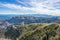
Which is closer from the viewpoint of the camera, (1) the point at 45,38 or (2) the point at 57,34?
(2) the point at 57,34

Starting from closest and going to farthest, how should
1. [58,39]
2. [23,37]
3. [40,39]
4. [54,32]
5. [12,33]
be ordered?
[58,39]
[54,32]
[40,39]
[23,37]
[12,33]

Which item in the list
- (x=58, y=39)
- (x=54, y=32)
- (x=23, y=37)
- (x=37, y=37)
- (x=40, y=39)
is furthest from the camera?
(x=23, y=37)

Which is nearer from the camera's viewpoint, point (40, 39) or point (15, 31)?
point (40, 39)

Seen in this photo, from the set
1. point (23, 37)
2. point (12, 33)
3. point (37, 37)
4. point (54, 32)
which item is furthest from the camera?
point (12, 33)

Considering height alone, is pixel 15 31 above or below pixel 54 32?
below

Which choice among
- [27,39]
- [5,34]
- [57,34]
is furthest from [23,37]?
[5,34]

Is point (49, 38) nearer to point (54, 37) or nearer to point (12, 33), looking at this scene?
point (54, 37)

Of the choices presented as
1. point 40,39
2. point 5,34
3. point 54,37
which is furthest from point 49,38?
point 5,34

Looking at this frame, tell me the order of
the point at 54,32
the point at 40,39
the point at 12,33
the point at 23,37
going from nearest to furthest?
the point at 54,32 → the point at 40,39 → the point at 23,37 → the point at 12,33

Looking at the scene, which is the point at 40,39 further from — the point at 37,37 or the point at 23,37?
the point at 23,37
